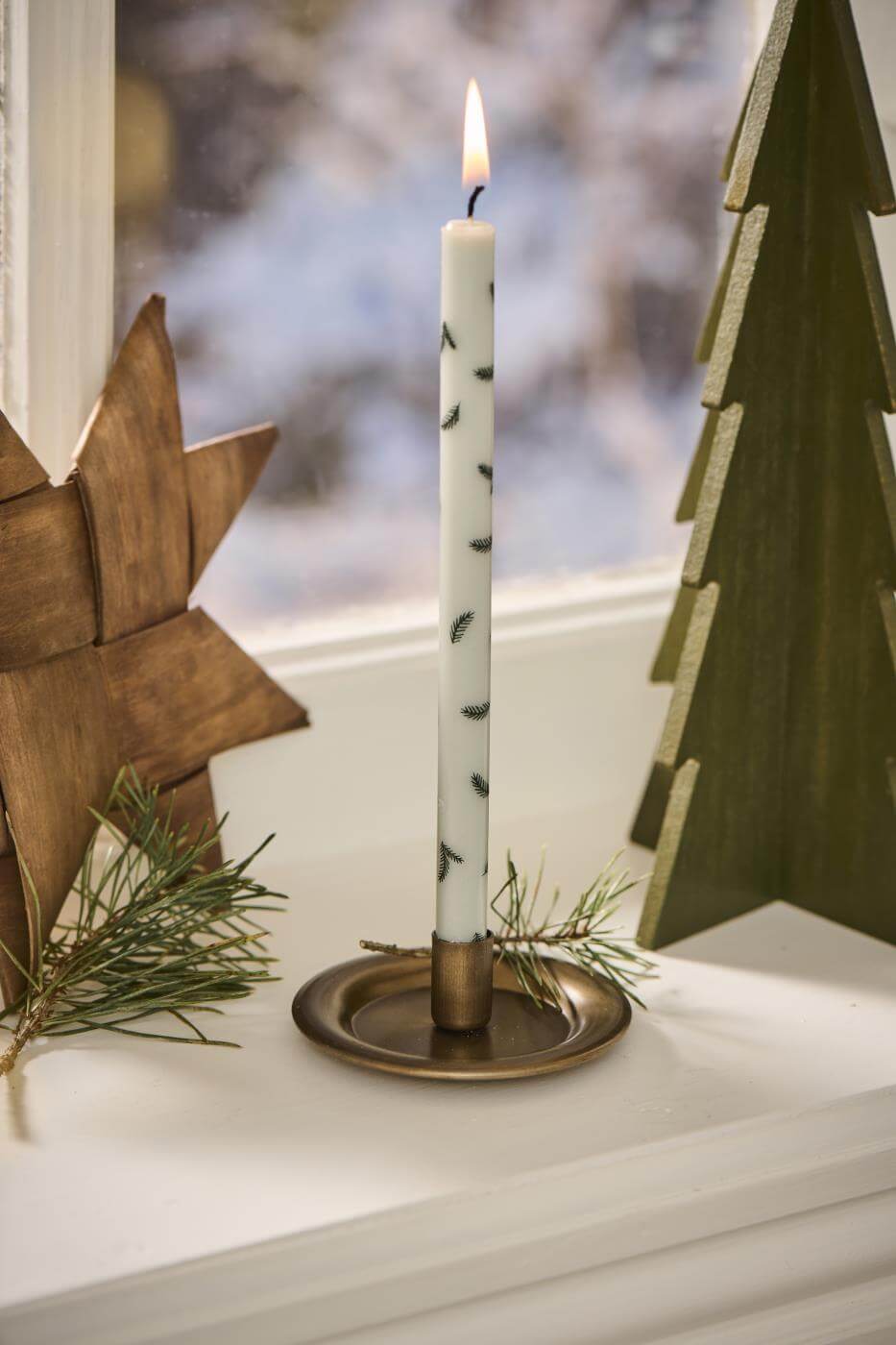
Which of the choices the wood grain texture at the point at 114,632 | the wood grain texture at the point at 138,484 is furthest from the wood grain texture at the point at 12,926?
the wood grain texture at the point at 138,484

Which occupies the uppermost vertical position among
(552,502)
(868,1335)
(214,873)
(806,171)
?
(806,171)

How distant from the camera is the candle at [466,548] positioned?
0.54m

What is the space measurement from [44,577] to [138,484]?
0.21 ft

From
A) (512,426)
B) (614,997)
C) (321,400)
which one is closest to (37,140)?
(321,400)

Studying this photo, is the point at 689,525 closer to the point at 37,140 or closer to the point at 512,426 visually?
the point at 512,426

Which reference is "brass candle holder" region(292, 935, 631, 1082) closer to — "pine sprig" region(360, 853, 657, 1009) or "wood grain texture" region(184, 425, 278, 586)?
"pine sprig" region(360, 853, 657, 1009)

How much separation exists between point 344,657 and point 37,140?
297 millimetres

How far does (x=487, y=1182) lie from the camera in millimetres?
509

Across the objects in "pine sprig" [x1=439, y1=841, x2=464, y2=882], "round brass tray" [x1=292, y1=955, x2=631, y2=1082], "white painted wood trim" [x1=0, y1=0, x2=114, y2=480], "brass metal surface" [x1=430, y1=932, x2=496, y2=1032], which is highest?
"white painted wood trim" [x1=0, y1=0, x2=114, y2=480]

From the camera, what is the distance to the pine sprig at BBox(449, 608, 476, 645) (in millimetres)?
564

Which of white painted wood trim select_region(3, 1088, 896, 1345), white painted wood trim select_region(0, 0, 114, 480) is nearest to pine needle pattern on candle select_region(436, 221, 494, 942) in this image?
white painted wood trim select_region(3, 1088, 896, 1345)

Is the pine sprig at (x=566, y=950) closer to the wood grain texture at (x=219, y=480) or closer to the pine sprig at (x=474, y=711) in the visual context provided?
the pine sprig at (x=474, y=711)

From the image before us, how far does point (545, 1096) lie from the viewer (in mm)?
571

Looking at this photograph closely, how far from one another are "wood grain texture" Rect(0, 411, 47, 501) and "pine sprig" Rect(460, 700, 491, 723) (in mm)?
202
